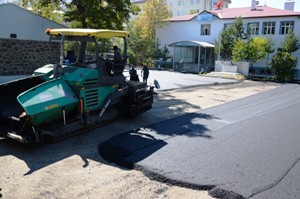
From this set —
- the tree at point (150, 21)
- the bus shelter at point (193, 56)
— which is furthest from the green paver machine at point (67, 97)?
the tree at point (150, 21)

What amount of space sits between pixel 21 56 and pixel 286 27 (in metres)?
22.4

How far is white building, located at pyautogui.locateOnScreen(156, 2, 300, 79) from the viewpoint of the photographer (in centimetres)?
2777

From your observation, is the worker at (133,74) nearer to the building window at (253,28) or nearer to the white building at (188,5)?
the building window at (253,28)

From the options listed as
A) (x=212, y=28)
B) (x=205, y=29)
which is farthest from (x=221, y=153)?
(x=205, y=29)

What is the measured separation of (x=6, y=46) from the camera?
14727 mm

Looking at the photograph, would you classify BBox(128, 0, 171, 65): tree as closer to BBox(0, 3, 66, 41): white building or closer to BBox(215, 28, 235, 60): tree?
BBox(215, 28, 235, 60): tree

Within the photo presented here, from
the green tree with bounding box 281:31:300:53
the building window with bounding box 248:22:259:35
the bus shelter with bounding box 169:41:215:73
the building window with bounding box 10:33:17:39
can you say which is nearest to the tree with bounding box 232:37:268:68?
the green tree with bounding box 281:31:300:53

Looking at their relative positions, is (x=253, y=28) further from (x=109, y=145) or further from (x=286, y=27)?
(x=109, y=145)

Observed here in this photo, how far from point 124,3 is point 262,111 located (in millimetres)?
7807

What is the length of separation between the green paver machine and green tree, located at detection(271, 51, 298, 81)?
63.2 ft

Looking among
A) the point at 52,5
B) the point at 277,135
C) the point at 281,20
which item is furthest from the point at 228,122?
the point at 281,20

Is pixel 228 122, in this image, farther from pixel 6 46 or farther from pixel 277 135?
pixel 6 46

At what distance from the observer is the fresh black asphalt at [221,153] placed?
199 inches

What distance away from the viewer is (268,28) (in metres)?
28.6
